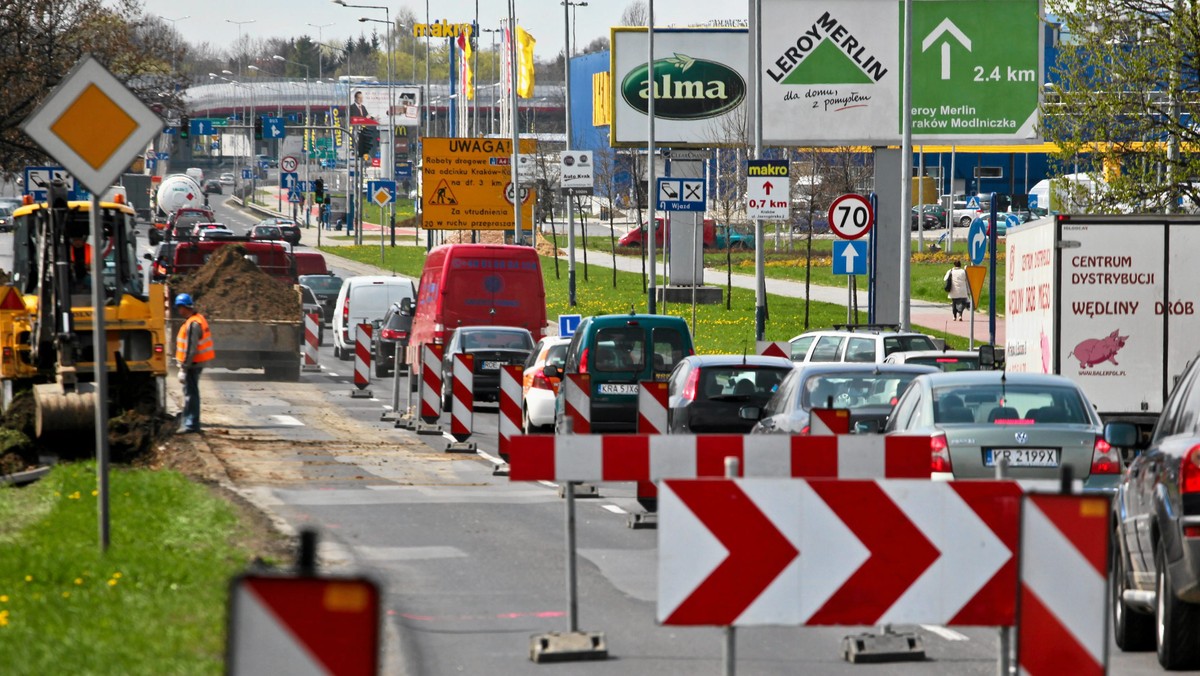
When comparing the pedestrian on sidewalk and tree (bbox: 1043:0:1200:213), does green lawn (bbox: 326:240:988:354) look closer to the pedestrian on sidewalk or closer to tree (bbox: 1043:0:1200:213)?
the pedestrian on sidewalk

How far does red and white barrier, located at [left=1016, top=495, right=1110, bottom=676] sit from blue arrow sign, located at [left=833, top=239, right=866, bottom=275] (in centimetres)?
2309

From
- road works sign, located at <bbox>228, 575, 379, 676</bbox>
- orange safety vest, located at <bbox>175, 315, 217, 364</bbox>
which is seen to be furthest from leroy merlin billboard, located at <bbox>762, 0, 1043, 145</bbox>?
road works sign, located at <bbox>228, 575, 379, 676</bbox>

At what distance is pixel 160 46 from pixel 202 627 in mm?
36434

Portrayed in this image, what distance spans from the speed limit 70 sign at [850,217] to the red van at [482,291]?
614cm

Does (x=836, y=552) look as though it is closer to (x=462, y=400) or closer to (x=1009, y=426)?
(x=1009, y=426)

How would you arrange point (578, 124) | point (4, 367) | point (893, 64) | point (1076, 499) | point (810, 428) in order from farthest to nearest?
1. point (578, 124)
2. point (893, 64)
3. point (4, 367)
4. point (810, 428)
5. point (1076, 499)

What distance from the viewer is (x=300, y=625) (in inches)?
162

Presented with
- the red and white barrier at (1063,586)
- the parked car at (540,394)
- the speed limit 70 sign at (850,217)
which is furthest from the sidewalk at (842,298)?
the red and white barrier at (1063,586)

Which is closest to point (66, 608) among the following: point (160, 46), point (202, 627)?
point (202, 627)

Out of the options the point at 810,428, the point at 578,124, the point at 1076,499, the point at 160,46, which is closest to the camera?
the point at 1076,499

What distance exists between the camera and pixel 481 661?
9.24m

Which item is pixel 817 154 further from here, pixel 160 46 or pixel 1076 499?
pixel 1076 499

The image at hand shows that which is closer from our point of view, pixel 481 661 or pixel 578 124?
pixel 481 661

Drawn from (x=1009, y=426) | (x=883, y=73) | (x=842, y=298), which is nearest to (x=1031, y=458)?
(x=1009, y=426)
